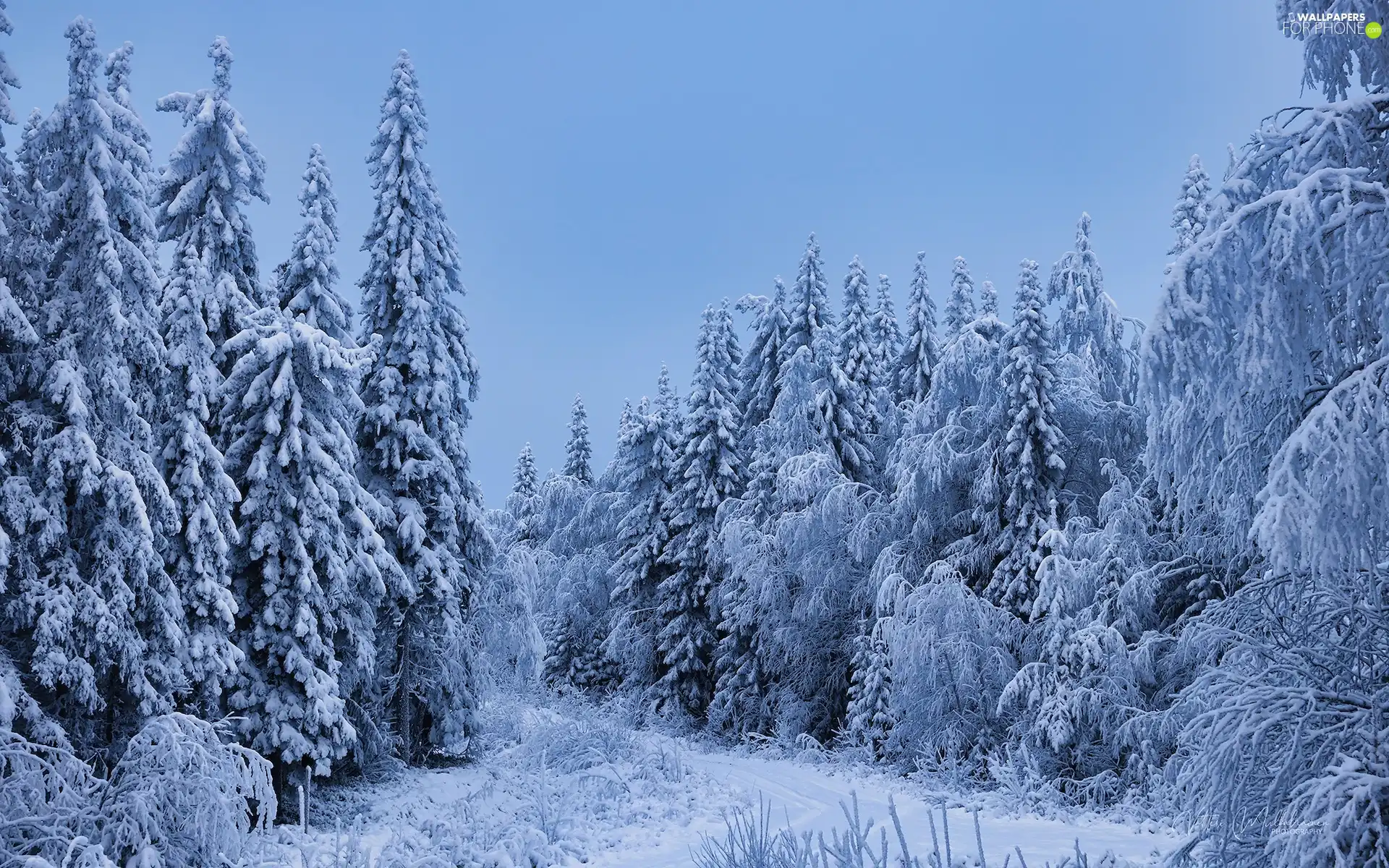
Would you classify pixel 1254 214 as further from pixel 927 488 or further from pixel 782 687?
pixel 782 687

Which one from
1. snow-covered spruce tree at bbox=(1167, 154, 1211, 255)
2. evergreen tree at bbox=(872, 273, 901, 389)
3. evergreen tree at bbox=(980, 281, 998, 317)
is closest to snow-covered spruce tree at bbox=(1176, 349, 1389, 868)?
evergreen tree at bbox=(980, 281, 998, 317)

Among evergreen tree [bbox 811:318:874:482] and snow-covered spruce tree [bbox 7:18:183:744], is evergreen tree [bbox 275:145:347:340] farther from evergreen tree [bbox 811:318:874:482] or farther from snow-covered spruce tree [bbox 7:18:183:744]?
evergreen tree [bbox 811:318:874:482]

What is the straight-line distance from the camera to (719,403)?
92.2 ft

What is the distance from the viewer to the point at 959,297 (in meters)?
33.1

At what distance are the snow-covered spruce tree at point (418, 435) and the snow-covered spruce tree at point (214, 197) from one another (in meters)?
4.04

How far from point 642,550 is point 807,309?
32.4 feet

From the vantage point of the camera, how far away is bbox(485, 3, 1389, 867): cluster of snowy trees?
16.7ft

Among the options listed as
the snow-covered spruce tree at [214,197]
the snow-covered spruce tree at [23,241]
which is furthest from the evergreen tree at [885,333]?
the snow-covered spruce tree at [23,241]

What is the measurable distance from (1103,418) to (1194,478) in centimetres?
1310

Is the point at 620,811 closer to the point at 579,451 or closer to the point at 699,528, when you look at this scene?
the point at 699,528

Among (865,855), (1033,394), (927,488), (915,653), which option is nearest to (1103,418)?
(1033,394)

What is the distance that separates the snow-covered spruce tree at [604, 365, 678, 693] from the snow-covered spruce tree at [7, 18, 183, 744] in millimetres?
18014

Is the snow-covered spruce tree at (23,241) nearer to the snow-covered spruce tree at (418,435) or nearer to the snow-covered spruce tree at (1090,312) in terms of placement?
the snow-covered spruce tree at (418,435)

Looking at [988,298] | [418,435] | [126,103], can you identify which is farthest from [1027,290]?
[126,103]
